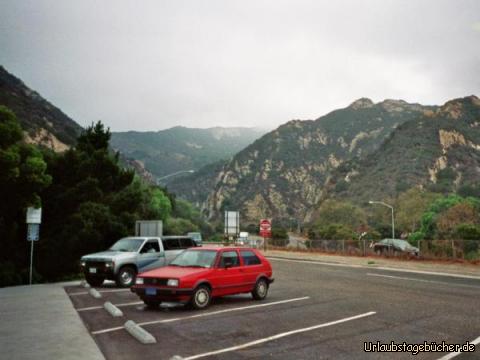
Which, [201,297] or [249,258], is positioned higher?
[249,258]

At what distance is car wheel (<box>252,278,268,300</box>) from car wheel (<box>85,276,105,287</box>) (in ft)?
23.2

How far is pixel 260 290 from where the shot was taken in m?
Answer: 13.5

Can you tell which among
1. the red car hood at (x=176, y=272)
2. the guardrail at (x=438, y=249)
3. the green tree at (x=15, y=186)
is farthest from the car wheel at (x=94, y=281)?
the guardrail at (x=438, y=249)

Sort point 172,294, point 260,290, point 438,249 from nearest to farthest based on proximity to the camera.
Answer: point 172,294
point 260,290
point 438,249

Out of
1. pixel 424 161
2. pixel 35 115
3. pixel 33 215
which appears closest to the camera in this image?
pixel 33 215

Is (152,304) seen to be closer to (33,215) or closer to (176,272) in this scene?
(176,272)

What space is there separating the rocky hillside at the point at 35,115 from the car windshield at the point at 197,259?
63.1 metres

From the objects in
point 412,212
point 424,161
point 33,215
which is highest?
point 424,161

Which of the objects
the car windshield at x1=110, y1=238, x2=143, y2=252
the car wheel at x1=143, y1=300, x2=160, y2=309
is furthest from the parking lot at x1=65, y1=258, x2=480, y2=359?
the car windshield at x1=110, y1=238, x2=143, y2=252

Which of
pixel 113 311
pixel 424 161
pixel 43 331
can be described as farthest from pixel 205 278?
pixel 424 161

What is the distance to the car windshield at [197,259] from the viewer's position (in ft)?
40.8

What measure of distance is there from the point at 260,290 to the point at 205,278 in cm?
239

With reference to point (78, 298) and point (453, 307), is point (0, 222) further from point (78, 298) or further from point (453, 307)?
point (453, 307)

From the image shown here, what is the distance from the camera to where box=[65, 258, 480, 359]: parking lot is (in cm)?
740
